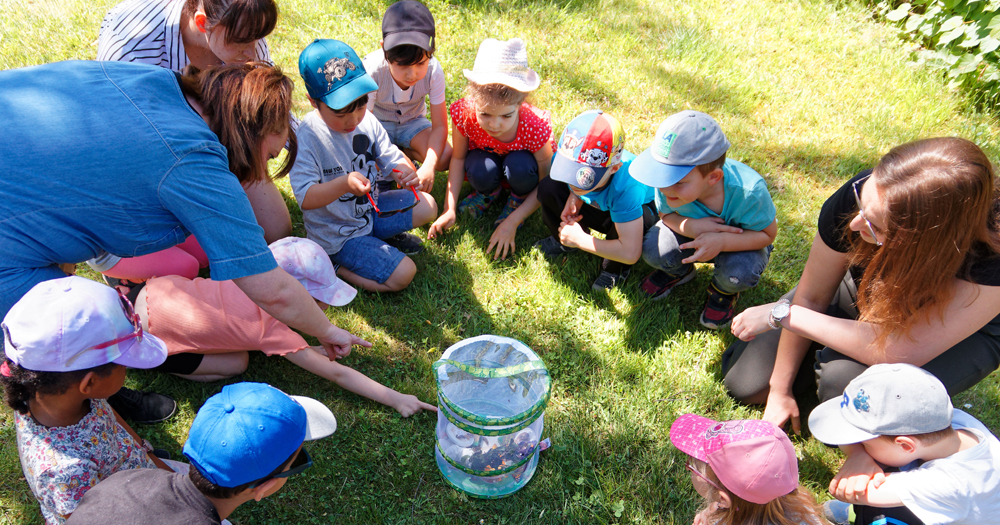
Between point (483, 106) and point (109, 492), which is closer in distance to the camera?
point (109, 492)

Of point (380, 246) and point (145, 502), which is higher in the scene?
point (145, 502)

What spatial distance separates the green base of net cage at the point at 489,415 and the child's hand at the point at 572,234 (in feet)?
2.56

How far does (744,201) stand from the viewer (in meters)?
2.68

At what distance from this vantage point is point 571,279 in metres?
3.17

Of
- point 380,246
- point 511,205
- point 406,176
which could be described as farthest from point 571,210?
point 380,246

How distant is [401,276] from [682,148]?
150 centimetres

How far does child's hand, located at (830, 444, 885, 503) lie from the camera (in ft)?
6.27

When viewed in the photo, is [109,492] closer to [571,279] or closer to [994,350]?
[571,279]

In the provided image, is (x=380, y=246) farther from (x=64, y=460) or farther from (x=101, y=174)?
(x=64, y=460)

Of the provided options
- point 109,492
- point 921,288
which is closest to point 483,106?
point 921,288

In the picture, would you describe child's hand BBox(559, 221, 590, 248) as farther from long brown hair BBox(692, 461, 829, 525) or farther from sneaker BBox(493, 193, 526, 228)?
long brown hair BBox(692, 461, 829, 525)

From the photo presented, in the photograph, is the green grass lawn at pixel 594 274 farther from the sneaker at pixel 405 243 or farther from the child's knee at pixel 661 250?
the child's knee at pixel 661 250

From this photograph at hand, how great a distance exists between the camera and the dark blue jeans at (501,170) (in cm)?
334

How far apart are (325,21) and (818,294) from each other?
158 inches
